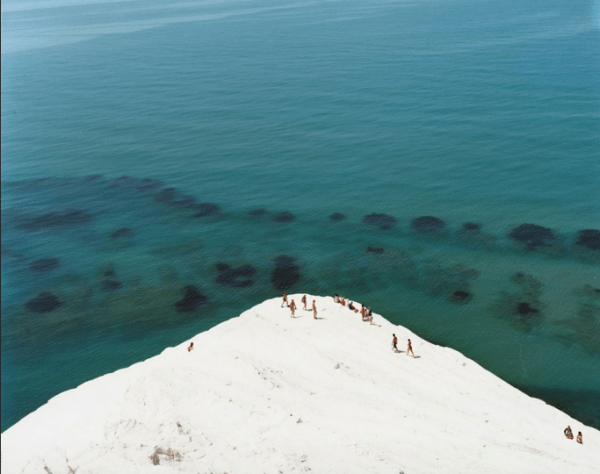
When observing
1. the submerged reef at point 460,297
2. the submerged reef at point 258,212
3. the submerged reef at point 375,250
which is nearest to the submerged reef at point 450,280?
the submerged reef at point 460,297

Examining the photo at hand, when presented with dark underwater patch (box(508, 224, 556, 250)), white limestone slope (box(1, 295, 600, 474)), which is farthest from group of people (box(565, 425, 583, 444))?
dark underwater patch (box(508, 224, 556, 250))

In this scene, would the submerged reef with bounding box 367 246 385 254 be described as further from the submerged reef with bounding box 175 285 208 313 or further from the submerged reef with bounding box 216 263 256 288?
the submerged reef with bounding box 175 285 208 313

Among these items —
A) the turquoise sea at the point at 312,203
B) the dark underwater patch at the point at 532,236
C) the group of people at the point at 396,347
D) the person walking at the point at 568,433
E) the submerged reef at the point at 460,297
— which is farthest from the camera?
the dark underwater patch at the point at 532,236

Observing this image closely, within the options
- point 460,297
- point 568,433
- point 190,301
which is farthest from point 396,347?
point 190,301

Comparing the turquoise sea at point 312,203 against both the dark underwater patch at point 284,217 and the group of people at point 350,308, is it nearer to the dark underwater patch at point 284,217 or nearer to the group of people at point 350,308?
the dark underwater patch at point 284,217

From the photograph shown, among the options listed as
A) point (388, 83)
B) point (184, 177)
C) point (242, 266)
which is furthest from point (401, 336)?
point (388, 83)

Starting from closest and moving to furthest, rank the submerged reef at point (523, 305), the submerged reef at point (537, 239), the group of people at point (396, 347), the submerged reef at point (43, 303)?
the group of people at point (396, 347), the submerged reef at point (523, 305), the submerged reef at point (43, 303), the submerged reef at point (537, 239)

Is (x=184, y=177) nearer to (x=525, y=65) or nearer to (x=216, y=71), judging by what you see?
(x=216, y=71)
